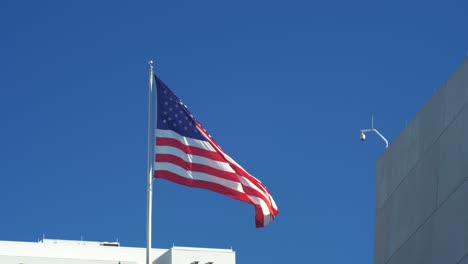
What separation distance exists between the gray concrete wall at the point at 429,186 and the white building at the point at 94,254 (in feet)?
138

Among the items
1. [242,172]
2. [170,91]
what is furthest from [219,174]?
[170,91]

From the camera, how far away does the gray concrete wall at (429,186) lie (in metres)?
25.1

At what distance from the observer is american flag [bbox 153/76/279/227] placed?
85.7 feet

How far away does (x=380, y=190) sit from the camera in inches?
1262

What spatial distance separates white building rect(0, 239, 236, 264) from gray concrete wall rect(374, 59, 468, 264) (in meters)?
42.0

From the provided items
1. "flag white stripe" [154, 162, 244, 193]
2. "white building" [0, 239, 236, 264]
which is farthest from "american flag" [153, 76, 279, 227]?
"white building" [0, 239, 236, 264]

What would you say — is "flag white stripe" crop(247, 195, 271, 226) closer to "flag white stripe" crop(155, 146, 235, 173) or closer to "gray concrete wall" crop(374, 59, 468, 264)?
"flag white stripe" crop(155, 146, 235, 173)

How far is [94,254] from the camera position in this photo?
76250 millimetres

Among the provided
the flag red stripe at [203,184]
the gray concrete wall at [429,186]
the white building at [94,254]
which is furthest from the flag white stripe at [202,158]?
the white building at [94,254]

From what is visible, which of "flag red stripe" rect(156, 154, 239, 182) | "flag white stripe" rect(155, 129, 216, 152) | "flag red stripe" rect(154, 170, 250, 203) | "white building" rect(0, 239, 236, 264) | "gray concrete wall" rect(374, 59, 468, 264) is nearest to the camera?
"gray concrete wall" rect(374, 59, 468, 264)

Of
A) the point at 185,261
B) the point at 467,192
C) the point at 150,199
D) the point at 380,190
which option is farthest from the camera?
the point at 185,261

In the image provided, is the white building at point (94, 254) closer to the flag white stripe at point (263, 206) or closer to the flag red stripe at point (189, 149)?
the flag red stripe at point (189, 149)

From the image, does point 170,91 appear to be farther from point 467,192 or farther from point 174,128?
point 467,192

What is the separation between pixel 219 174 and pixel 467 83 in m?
5.50
